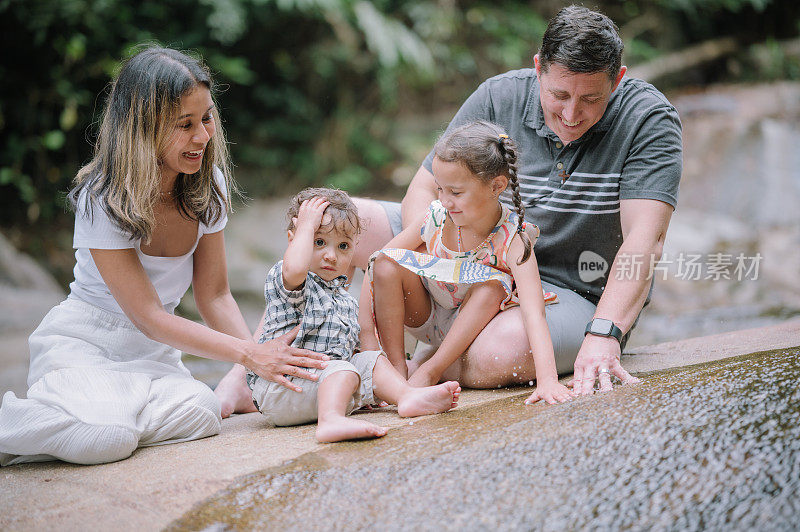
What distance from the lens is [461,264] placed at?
2232 millimetres

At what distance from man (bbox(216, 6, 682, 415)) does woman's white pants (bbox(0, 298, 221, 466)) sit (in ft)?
1.33

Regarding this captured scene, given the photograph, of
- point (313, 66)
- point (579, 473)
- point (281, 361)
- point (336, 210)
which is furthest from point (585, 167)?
point (313, 66)

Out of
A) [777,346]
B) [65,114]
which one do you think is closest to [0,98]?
[65,114]

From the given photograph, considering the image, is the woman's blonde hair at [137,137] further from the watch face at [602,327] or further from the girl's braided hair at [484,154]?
the watch face at [602,327]

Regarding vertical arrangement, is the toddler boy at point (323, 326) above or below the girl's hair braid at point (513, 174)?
below

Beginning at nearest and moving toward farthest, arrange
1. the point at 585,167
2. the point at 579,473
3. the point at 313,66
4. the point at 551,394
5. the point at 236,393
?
1. the point at 579,473
2. the point at 551,394
3. the point at 585,167
4. the point at 236,393
5. the point at 313,66

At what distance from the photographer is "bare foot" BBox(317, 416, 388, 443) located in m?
1.75

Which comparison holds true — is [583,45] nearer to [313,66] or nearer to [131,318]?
[131,318]

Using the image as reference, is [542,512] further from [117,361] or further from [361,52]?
[361,52]

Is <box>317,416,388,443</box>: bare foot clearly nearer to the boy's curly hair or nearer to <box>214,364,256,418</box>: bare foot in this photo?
the boy's curly hair

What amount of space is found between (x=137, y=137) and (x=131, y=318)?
20.5 inches

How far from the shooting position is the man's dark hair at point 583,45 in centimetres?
213

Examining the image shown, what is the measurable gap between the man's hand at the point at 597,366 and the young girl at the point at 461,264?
0.10 metres

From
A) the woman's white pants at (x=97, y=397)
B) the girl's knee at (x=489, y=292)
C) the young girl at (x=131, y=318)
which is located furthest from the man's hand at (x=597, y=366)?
the woman's white pants at (x=97, y=397)
